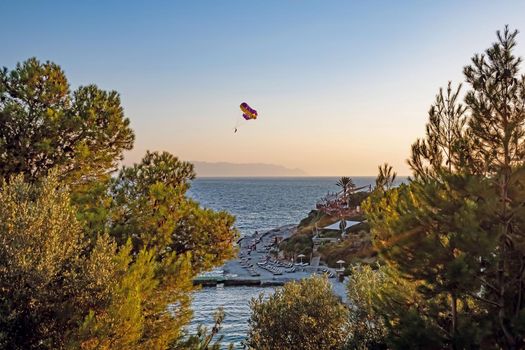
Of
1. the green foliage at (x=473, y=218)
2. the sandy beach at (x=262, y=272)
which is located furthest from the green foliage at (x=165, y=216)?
the sandy beach at (x=262, y=272)

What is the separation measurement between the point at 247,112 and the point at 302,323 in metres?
22.8

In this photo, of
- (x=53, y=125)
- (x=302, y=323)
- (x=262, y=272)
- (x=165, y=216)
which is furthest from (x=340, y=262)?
(x=53, y=125)

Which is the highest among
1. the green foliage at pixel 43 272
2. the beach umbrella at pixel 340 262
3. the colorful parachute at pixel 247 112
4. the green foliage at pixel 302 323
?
the colorful parachute at pixel 247 112

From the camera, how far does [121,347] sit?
35.4ft

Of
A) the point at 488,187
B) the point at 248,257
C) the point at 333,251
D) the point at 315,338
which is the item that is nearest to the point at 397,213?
the point at 488,187

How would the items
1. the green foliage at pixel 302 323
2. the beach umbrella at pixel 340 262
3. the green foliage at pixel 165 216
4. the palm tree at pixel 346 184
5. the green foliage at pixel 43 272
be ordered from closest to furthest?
1. the green foliage at pixel 43 272
2. the green foliage at pixel 165 216
3. the green foliage at pixel 302 323
4. the beach umbrella at pixel 340 262
5. the palm tree at pixel 346 184

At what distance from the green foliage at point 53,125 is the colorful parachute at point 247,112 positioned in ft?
62.6

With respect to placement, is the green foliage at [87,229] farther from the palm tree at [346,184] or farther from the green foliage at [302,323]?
the palm tree at [346,184]

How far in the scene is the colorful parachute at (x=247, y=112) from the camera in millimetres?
36000

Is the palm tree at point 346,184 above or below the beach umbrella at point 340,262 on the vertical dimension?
above

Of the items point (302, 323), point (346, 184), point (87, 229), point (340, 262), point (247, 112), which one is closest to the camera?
point (87, 229)

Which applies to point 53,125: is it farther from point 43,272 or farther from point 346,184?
point 346,184

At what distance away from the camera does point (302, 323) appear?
16922mm

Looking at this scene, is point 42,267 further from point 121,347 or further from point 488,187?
point 488,187
